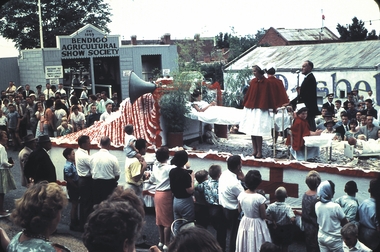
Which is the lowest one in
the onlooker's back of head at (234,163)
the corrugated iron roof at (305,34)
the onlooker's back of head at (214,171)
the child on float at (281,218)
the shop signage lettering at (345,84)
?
the child on float at (281,218)

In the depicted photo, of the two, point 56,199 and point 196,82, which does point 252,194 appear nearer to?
point 56,199

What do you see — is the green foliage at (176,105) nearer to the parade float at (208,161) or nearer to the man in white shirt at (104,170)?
the parade float at (208,161)

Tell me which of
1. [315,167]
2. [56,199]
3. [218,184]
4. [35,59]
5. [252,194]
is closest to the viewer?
[56,199]

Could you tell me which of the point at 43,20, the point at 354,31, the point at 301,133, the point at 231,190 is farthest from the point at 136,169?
the point at 354,31

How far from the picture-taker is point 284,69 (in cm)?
2652

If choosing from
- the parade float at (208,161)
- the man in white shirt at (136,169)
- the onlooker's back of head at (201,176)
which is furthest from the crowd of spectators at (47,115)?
the onlooker's back of head at (201,176)

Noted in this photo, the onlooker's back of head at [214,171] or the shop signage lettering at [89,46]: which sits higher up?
the shop signage lettering at [89,46]

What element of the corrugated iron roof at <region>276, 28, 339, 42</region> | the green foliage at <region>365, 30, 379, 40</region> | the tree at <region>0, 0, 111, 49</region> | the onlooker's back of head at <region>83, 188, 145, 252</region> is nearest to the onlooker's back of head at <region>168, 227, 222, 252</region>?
the onlooker's back of head at <region>83, 188, 145, 252</region>

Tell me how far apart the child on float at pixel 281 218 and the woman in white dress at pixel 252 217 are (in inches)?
15.8

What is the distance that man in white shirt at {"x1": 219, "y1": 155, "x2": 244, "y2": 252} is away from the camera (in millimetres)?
6578

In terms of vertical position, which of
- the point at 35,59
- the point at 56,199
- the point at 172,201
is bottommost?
the point at 172,201

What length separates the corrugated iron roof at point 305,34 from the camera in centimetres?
4459

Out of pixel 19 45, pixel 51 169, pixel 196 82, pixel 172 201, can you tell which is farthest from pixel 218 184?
pixel 19 45

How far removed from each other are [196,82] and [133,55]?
56.9ft
